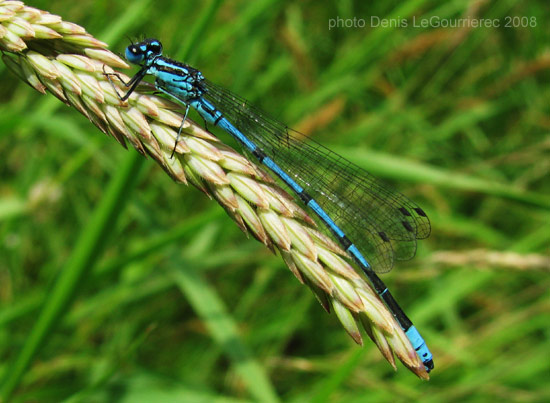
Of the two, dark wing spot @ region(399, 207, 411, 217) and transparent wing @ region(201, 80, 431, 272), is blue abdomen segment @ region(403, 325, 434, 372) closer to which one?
transparent wing @ region(201, 80, 431, 272)

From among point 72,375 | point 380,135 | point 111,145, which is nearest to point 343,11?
point 380,135

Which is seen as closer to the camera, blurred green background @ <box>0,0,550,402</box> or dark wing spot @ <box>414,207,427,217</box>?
dark wing spot @ <box>414,207,427,217</box>

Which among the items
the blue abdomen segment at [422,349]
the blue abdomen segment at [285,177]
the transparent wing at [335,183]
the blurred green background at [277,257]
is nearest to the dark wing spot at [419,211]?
the transparent wing at [335,183]

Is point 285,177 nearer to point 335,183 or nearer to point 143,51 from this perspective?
point 335,183

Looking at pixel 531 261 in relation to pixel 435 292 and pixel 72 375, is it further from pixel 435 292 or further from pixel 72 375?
pixel 72 375

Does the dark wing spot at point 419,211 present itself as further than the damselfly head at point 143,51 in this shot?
Yes

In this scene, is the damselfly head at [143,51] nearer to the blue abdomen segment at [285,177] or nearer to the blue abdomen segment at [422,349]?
the blue abdomen segment at [285,177]

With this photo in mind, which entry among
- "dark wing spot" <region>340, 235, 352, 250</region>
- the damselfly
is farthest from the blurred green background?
"dark wing spot" <region>340, 235, 352, 250</region>
